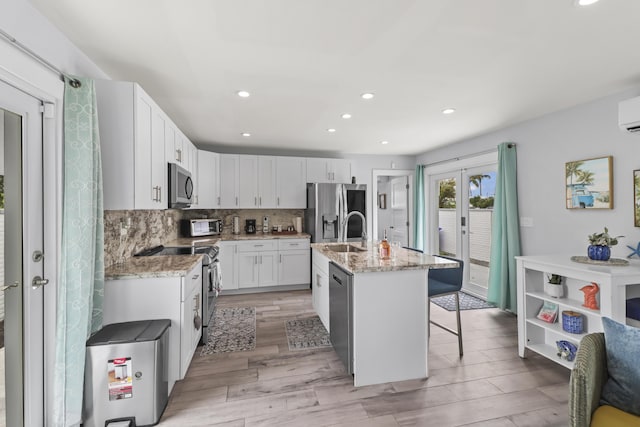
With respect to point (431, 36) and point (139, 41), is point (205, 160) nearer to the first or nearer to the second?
point (139, 41)

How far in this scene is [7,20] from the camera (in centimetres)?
134

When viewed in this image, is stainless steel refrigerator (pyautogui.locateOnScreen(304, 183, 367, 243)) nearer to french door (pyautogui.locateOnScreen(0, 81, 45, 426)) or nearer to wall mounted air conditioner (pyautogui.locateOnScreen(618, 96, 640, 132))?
wall mounted air conditioner (pyautogui.locateOnScreen(618, 96, 640, 132))

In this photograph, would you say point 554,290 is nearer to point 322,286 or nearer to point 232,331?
point 322,286

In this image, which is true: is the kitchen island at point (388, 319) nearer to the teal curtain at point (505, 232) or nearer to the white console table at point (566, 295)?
the white console table at point (566, 295)

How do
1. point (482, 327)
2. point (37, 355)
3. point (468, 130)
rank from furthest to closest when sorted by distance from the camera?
1. point (468, 130)
2. point (482, 327)
3. point (37, 355)

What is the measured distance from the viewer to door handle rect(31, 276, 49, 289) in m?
1.58

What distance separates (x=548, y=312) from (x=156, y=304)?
321 cm

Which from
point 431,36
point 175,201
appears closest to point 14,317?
point 175,201

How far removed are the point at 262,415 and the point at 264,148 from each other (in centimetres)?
406

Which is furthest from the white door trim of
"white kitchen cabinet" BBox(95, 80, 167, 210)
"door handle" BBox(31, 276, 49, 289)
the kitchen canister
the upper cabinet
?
"door handle" BBox(31, 276, 49, 289)

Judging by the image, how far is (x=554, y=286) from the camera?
2.42 metres

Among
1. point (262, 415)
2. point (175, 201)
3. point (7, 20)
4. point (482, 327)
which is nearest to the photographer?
point (7, 20)

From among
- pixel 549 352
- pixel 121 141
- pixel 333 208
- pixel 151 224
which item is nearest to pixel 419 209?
pixel 333 208

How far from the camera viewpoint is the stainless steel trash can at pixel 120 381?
5.57 feet
